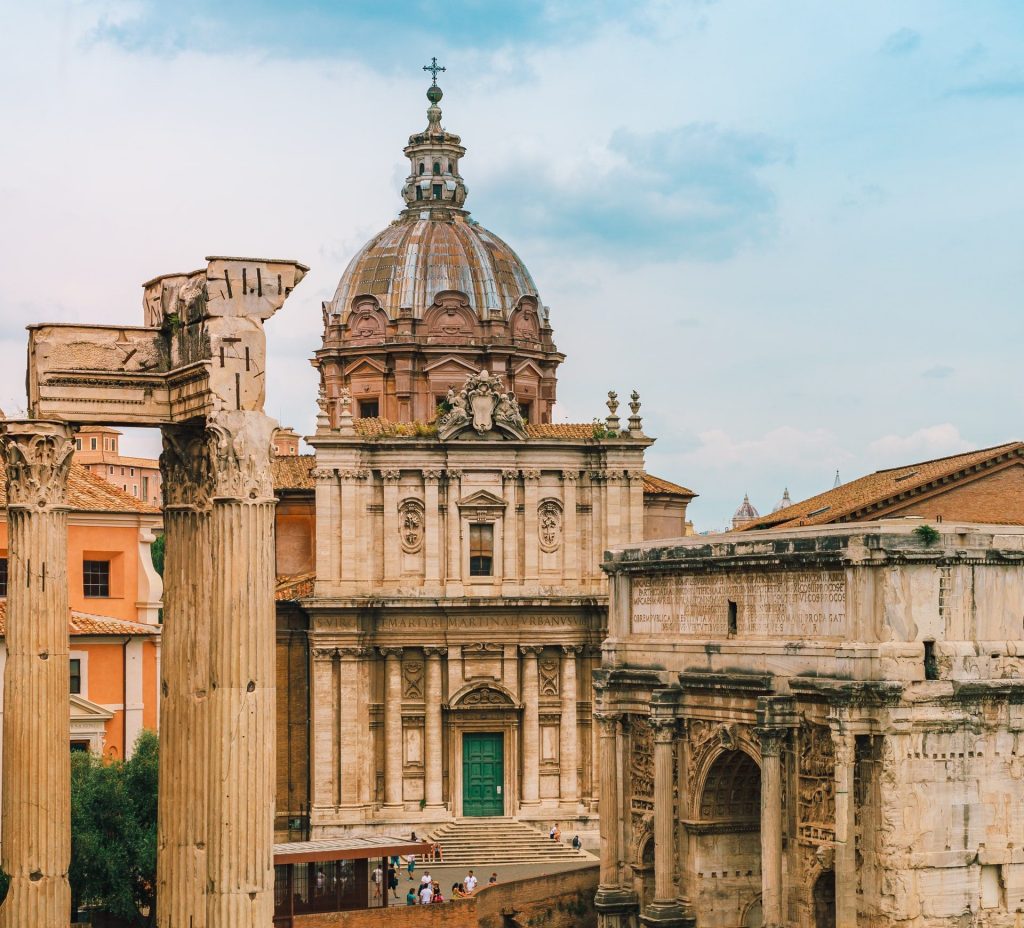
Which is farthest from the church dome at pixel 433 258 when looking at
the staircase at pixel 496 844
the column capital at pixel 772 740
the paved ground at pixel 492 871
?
the column capital at pixel 772 740

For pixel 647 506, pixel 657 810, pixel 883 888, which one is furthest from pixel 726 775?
pixel 647 506

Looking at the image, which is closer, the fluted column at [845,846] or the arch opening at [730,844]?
the fluted column at [845,846]

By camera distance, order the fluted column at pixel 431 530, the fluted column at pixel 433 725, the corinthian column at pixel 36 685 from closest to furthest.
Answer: the corinthian column at pixel 36 685
the fluted column at pixel 433 725
the fluted column at pixel 431 530

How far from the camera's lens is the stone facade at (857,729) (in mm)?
39312

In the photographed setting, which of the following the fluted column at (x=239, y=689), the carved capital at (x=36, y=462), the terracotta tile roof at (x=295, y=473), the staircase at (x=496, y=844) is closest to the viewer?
the fluted column at (x=239, y=689)

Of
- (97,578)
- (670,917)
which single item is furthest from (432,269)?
(670,917)

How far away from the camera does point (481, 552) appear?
59688 mm

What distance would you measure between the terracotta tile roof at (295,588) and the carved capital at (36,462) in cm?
3695

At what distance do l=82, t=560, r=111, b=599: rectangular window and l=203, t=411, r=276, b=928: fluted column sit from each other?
33490 millimetres

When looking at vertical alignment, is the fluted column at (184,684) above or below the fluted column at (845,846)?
above

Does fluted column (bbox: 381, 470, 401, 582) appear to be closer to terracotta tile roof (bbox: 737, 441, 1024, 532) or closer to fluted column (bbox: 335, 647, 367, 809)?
fluted column (bbox: 335, 647, 367, 809)

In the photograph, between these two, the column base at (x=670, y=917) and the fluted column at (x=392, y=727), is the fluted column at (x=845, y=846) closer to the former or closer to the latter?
the column base at (x=670, y=917)

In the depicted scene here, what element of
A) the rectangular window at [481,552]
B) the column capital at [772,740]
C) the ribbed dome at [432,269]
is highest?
the ribbed dome at [432,269]

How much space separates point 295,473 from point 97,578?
36.2 feet
